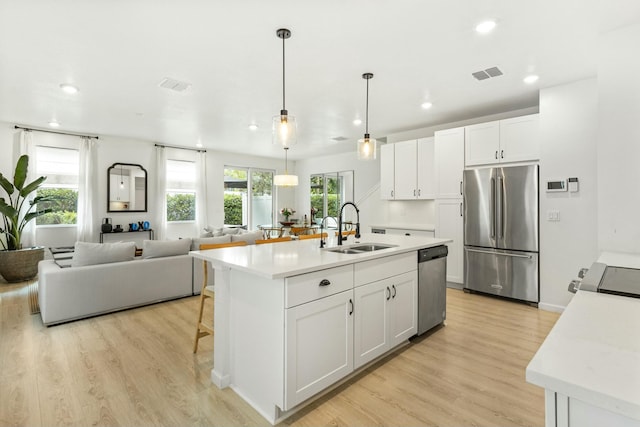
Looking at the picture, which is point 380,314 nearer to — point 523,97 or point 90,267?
point 90,267

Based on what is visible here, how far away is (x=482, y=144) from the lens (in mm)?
4520

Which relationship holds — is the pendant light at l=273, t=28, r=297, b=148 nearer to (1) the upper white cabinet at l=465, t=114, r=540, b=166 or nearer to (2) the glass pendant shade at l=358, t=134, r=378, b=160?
(2) the glass pendant shade at l=358, t=134, r=378, b=160

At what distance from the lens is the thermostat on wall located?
374cm

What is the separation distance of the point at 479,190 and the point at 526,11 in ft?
8.25

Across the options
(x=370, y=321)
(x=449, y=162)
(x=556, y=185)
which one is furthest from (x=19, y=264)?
(x=556, y=185)

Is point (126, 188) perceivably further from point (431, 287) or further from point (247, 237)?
point (431, 287)

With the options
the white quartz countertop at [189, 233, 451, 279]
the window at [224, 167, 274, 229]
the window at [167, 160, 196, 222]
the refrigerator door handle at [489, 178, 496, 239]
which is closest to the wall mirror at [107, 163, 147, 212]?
the window at [167, 160, 196, 222]

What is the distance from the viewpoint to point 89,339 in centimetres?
310

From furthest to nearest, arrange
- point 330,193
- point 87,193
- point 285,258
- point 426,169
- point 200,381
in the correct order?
point 330,193
point 87,193
point 426,169
point 200,381
point 285,258

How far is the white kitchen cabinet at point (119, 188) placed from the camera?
6766mm

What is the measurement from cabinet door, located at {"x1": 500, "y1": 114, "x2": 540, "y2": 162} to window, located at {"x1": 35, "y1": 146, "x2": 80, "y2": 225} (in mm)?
7690

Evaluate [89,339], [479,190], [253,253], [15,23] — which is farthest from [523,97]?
[89,339]

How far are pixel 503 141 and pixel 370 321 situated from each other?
132 inches

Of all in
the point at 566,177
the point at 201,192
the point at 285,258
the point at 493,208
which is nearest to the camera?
Result: the point at 285,258
